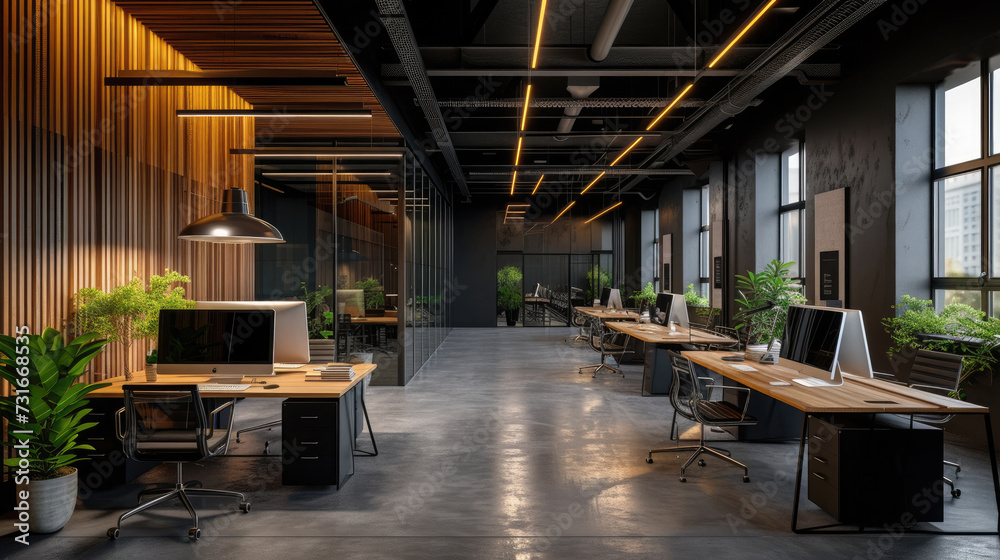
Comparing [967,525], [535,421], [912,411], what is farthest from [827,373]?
[535,421]

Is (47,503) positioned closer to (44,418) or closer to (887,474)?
(44,418)

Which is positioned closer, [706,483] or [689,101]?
[706,483]

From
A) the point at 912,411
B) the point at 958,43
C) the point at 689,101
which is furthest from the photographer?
the point at 689,101

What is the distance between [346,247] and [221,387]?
174 inches

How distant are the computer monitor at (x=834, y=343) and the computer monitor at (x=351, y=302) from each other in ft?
19.4

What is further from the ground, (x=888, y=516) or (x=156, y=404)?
(x=156, y=404)

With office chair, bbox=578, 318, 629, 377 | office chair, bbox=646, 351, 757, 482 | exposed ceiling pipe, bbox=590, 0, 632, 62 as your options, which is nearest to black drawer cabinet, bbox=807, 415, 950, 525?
office chair, bbox=646, 351, 757, 482

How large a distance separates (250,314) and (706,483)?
3632 millimetres

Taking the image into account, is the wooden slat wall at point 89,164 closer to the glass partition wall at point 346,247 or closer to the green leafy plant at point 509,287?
the glass partition wall at point 346,247

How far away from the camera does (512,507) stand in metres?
3.99

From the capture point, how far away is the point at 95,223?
4.93 m

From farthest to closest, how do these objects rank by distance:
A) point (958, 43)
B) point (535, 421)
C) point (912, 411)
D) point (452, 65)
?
point (452, 65) < point (535, 421) < point (958, 43) < point (912, 411)

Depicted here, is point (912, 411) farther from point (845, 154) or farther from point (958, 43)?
point (845, 154)

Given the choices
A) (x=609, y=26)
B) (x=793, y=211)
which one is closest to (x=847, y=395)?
(x=609, y=26)
